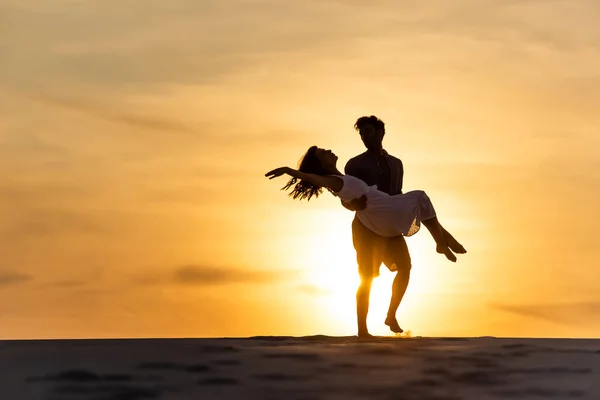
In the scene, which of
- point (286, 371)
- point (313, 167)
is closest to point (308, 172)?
point (313, 167)

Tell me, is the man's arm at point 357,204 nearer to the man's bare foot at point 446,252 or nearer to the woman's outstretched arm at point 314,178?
the woman's outstretched arm at point 314,178

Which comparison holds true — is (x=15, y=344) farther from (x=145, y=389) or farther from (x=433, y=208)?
(x=433, y=208)

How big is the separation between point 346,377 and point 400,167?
17.4 feet

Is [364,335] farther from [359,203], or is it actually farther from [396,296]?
[359,203]

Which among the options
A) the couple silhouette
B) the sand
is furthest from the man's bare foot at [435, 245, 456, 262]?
the sand

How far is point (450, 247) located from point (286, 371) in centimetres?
537

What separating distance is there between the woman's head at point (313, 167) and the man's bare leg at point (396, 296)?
1490mm

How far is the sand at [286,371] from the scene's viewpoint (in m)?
7.67

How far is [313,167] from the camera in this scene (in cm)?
1248

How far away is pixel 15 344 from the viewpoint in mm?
9633

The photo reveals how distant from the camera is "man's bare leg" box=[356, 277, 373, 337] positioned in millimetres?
12461

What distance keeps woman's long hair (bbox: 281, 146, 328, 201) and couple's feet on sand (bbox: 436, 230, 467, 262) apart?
1795 mm

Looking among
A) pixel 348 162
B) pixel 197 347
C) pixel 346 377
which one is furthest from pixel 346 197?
pixel 346 377

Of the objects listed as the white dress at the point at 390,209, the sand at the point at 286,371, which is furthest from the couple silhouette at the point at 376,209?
the sand at the point at 286,371
